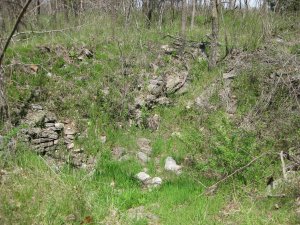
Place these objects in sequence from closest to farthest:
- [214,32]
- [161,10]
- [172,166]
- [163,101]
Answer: [172,166] < [163,101] < [214,32] < [161,10]

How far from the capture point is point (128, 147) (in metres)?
5.88

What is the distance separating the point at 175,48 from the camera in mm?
8453

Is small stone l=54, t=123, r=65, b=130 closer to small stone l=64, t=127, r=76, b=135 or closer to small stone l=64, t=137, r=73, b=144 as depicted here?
small stone l=64, t=127, r=76, b=135

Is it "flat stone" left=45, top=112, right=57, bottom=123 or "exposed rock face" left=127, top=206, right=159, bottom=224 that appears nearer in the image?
"exposed rock face" left=127, top=206, right=159, bottom=224

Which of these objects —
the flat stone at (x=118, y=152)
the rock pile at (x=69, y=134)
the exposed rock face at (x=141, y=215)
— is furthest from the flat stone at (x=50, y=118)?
the exposed rock face at (x=141, y=215)

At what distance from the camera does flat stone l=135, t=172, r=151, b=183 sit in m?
4.90

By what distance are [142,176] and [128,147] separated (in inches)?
39.3

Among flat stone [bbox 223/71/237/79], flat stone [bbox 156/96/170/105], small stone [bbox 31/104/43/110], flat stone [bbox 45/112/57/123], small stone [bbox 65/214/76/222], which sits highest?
flat stone [bbox 223/71/237/79]

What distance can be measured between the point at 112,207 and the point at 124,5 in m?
5.90

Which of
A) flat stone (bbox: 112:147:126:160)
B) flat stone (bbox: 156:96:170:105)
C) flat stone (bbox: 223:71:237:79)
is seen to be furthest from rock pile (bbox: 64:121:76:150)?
flat stone (bbox: 223:71:237:79)

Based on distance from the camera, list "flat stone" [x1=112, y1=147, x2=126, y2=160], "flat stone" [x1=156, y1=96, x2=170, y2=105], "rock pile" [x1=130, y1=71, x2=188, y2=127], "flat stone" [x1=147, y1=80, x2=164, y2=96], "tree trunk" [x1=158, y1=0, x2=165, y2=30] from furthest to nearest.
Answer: "tree trunk" [x1=158, y1=0, x2=165, y2=30]
"flat stone" [x1=147, y1=80, x2=164, y2=96]
"flat stone" [x1=156, y1=96, x2=170, y2=105]
"rock pile" [x1=130, y1=71, x2=188, y2=127]
"flat stone" [x1=112, y1=147, x2=126, y2=160]

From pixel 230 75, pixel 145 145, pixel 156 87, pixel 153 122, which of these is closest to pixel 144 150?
pixel 145 145

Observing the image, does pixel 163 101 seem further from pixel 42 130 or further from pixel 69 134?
pixel 42 130

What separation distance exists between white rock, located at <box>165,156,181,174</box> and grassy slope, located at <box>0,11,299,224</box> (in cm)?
13
